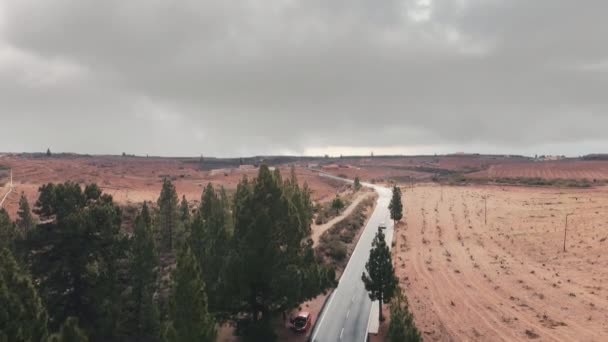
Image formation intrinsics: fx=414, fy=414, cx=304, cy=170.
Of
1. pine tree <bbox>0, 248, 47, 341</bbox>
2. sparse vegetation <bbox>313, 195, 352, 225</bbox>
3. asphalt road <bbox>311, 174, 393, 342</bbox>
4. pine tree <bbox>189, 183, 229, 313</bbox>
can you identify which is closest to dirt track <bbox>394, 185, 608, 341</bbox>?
asphalt road <bbox>311, 174, 393, 342</bbox>

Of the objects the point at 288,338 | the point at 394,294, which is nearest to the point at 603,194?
the point at 394,294

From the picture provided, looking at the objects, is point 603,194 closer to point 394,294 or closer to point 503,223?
point 503,223

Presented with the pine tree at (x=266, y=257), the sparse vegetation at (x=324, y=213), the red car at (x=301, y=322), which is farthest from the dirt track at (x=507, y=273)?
the sparse vegetation at (x=324, y=213)

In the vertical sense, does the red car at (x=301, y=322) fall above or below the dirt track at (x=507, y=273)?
below

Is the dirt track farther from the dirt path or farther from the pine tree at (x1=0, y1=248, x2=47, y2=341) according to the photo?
the pine tree at (x1=0, y1=248, x2=47, y2=341)

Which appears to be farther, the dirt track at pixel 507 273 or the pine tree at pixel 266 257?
the dirt track at pixel 507 273

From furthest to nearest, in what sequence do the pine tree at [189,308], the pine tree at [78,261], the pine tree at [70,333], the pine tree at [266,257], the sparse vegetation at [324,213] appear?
the sparse vegetation at [324,213], the pine tree at [78,261], the pine tree at [266,257], the pine tree at [189,308], the pine tree at [70,333]

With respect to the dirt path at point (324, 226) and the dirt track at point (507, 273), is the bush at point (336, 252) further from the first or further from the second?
the dirt track at point (507, 273)

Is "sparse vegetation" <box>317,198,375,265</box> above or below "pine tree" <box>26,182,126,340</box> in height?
below
